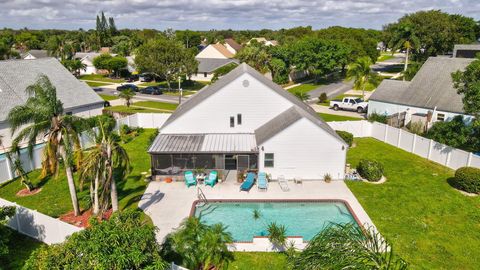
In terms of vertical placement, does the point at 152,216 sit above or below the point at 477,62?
below

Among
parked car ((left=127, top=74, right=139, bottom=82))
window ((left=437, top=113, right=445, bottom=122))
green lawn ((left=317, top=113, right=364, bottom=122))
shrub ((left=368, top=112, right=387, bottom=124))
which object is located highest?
parked car ((left=127, top=74, right=139, bottom=82))

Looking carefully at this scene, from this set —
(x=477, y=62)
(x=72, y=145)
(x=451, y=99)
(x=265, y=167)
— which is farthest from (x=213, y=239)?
(x=451, y=99)

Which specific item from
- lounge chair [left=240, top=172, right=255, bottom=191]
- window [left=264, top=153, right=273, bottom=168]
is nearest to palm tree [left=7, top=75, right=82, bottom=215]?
lounge chair [left=240, top=172, right=255, bottom=191]

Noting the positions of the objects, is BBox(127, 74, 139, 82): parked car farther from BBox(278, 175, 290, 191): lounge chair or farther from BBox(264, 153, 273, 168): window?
BBox(278, 175, 290, 191): lounge chair

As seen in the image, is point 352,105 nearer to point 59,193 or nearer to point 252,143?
point 252,143

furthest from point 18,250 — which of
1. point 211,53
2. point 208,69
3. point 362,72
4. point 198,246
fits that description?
point 211,53

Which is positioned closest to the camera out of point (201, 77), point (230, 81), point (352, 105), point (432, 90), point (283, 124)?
point (283, 124)

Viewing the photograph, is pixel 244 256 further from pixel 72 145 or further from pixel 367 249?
pixel 72 145
